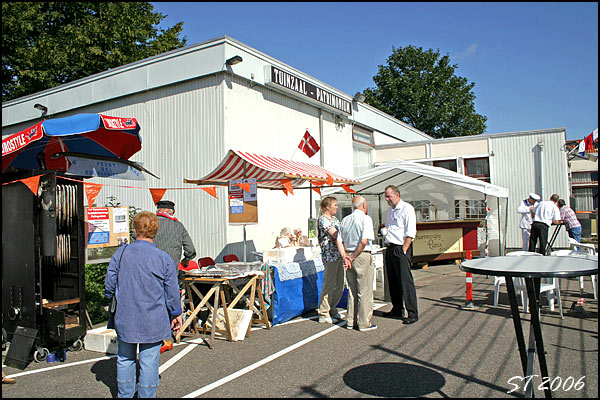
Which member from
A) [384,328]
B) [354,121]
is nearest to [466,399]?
[384,328]

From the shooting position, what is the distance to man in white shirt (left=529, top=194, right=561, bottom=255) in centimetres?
1020

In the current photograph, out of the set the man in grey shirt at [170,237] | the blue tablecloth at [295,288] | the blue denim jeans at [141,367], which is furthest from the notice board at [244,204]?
the blue denim jeans at [141,367]

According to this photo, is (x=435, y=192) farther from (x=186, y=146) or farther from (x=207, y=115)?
(x=186, y=146)

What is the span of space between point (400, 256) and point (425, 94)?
110 ft

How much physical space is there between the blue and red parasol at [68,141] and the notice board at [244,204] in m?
1.87

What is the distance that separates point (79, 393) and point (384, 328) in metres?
3.78

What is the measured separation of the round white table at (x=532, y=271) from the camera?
3.22m

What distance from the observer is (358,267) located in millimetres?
6234

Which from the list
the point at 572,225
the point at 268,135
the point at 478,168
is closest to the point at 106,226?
the point at 268,135

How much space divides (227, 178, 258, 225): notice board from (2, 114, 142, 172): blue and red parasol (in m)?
1.87

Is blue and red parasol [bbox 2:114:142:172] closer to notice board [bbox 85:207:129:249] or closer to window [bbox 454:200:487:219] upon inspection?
notice board [bbox 85:207:129:249]

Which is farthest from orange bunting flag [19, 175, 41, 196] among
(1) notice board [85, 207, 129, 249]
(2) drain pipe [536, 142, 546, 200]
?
(2) drain pipe [536, 142, 546, 200]

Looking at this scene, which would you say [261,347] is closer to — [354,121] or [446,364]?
[446,364]

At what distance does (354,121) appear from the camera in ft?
54.9
